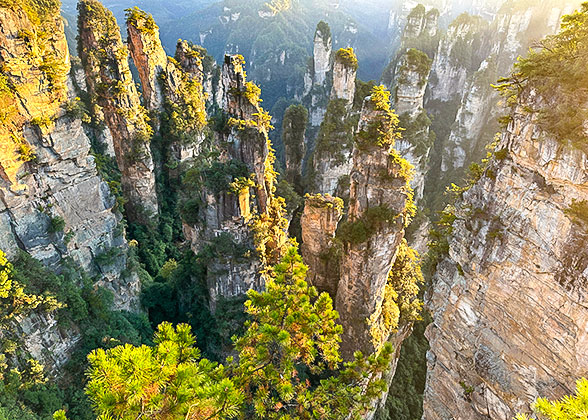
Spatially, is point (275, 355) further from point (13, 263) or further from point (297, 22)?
point (297, 22)

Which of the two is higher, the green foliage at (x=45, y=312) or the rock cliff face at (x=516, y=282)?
the rock cliff face at (x=516, y=282)

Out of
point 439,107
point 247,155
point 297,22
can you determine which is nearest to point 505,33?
point 439,107

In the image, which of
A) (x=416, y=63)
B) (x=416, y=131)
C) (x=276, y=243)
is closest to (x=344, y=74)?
(x=416, y=63)

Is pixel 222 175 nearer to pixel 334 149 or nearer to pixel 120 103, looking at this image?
pixel 334 149

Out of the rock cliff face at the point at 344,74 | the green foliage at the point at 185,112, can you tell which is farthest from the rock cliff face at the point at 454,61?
the green foliage at the point at 185,112

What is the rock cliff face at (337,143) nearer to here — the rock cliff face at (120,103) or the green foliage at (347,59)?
the green foliage at (347,59)

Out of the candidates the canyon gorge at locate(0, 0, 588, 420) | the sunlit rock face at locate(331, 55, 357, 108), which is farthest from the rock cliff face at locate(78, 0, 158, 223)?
the sunlit rock face at locate(331, 55, 357, 108)
